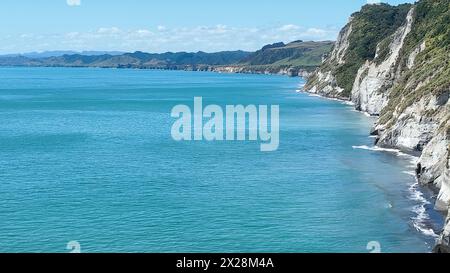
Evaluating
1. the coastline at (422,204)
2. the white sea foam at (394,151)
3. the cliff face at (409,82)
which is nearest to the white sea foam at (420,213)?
the coastline at (422,204)

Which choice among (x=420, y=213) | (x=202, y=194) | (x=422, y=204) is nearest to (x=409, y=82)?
(x=422, y=204)

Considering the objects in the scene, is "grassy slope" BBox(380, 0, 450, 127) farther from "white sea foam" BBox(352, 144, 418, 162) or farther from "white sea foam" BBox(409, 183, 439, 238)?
"white sea foam" BBox(409, 183, 439, 238)

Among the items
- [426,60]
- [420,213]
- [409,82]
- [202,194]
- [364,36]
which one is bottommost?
[202,194]

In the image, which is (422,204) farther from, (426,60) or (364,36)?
(364,36)

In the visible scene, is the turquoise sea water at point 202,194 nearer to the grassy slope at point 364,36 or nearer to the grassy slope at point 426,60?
the grassy slope at point 426,60

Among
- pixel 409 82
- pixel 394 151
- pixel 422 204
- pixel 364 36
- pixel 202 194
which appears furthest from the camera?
pixel 364 36

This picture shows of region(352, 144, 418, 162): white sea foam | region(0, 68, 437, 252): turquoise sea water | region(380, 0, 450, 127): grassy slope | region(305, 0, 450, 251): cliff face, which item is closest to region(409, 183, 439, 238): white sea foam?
region(0, 68, 437, 252): turquoise sea water

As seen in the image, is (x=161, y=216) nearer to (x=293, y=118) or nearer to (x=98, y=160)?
(x=98, y=160)
